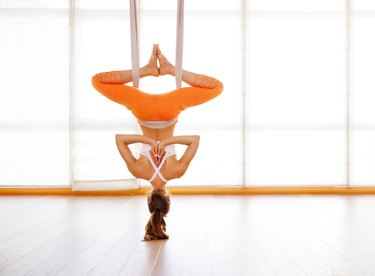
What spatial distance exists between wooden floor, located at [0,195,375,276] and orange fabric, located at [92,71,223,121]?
38.0 inches

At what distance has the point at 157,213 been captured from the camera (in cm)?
391

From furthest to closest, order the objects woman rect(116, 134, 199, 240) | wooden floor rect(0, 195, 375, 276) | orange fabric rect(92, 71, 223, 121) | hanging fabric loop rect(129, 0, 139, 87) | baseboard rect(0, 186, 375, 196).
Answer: baseboard rect(0, 186, 375, 196)
woman rect(116, 134, 199, 240)
orange fabric rect(92, 71, 223, 121)
hanging fabric loop rect(129, 0, 139, 87)
wooden floor rect(0, 195, 375, 276)

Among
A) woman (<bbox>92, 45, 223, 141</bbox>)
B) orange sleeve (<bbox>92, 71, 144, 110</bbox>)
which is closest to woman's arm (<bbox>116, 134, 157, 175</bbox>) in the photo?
woman (<bbox>92, 45, 223, 141</bbox>)

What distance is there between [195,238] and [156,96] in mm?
1160

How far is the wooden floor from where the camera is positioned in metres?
3.07

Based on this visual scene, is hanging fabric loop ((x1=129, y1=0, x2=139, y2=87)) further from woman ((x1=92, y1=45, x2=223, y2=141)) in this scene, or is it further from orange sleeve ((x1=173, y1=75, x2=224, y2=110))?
orange sleeve ((x1=173, y1=75, x2=224, y2=110))

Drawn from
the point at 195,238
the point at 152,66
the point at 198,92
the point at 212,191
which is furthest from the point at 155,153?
the point at 212,191

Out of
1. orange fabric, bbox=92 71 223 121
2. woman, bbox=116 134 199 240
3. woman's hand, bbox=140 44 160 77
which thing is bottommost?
woman, bbox=116 134 199 240

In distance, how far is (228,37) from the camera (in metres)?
6.97

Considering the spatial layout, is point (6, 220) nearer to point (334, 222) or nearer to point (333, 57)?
point (334, 222)

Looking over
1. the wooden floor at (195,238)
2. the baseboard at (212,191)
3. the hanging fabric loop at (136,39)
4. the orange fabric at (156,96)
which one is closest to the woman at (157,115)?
the orange fabric at (156,96)

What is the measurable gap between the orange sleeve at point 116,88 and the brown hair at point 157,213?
0.69 m

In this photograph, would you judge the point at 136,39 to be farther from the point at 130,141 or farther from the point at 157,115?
the point at 130,141

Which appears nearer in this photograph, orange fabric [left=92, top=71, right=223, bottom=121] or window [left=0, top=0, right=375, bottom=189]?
orange fabric [left=92, top=71, right=223, bottom=121]
